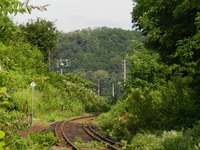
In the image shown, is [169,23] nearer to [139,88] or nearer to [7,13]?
[139,88]

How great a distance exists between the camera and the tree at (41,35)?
48719mm

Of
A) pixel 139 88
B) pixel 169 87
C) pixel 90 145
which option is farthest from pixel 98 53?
pixel 90 145

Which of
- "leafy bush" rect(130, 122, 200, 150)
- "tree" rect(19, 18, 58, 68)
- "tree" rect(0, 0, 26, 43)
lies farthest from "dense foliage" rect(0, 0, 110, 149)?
"tree" rect(0, 0, 26, 43)

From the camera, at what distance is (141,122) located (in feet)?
53.5

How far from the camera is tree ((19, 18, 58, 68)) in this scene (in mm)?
48719

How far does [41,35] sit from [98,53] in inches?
4768

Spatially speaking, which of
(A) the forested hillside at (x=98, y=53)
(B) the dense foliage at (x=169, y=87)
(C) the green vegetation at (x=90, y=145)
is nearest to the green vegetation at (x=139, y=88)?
(B) the dense foliage at (x=169, y=87)

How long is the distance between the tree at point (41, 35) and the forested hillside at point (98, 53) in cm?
7982

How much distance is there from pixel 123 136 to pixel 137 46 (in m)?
10.5

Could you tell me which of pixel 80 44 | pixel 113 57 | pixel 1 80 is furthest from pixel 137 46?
pixel 80 44

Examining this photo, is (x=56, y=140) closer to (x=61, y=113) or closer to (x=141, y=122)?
(x=141, y=122)

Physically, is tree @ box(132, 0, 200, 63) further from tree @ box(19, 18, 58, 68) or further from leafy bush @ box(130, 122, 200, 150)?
tree @ box(19, 18, 58, 68)

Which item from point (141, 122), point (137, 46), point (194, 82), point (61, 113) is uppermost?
point (137, 46)

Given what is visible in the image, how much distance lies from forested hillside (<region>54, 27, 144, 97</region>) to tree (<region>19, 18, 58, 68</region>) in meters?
Result: 79.8
